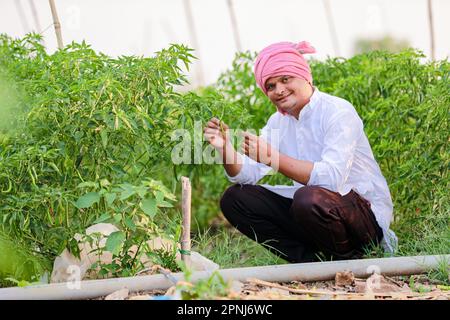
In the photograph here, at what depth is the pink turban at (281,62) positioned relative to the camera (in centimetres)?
305

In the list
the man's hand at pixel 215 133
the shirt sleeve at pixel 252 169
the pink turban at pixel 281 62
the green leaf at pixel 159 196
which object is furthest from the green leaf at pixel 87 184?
the pink turban at pixel 281 62

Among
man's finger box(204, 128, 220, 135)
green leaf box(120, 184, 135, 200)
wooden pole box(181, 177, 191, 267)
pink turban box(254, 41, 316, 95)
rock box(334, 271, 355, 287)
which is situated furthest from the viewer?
pink turban box(254, 41, 316, 95)

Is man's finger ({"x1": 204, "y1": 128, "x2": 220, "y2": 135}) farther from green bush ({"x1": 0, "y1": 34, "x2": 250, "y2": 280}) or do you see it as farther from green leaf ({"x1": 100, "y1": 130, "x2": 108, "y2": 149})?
green leaf ({"x1": 100, "y1": 130, "x2": 108, "y2": 149})

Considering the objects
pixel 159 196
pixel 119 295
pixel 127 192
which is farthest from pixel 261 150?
pixel 119 295

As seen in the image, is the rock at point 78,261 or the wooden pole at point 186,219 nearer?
the wooden pole at point 186,219

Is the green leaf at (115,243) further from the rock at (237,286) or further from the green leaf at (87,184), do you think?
the rock at (237,286)

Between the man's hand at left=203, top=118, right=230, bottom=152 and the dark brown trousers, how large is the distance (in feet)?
1.29

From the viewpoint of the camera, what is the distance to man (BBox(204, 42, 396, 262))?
116 inches

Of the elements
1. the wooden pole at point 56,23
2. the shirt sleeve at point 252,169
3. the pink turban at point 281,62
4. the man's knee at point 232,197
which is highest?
the wooden pole at point 56,23

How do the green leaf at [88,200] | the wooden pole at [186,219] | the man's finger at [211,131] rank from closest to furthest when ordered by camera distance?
the green leaf at [88,200]
the wooden pole at [186,219]
the man's finger at [211,131]

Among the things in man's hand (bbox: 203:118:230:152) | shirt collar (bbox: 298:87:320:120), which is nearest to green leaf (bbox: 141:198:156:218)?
man's hand (bbox: 203:118:230:152)

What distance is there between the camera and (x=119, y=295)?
8.30 ft

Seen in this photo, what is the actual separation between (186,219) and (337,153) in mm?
702

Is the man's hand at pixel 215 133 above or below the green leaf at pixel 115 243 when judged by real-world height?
above
